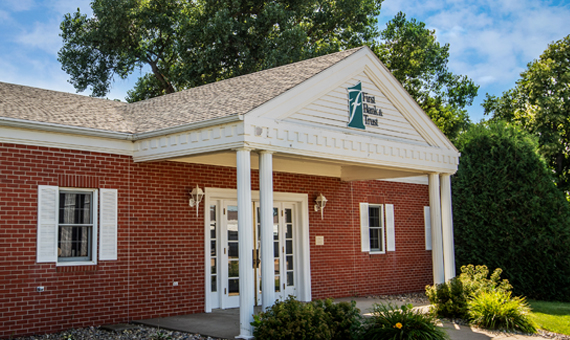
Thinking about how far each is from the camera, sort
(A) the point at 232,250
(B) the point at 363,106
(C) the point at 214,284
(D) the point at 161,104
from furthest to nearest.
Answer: (D) the point at 161,104
(A) the point at 232,250
(C) the point at 214,284
(B) the point at 363,106

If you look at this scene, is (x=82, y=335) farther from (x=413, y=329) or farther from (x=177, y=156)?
(x=413, y=329)

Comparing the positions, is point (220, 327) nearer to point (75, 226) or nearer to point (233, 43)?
point (75, 226)

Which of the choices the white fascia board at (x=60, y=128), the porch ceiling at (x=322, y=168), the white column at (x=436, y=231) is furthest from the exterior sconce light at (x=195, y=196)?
the white column at (x=436, y=231)

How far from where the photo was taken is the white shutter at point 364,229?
566 inches

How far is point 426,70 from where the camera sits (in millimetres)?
27734

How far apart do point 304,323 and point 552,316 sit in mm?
6462

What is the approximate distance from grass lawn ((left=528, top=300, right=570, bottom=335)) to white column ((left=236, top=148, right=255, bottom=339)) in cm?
568

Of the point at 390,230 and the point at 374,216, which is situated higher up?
the point at 374,216

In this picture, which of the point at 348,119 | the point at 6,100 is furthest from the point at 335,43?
the point at 6,100

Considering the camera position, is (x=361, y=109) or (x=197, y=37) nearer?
(x=361, y=109)

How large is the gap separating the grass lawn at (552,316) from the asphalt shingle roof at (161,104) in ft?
20.6

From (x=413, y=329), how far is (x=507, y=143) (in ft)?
27.1

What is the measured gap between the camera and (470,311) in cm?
1009

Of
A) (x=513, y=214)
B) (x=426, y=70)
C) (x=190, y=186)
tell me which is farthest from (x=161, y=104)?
(x=426, y=70)
